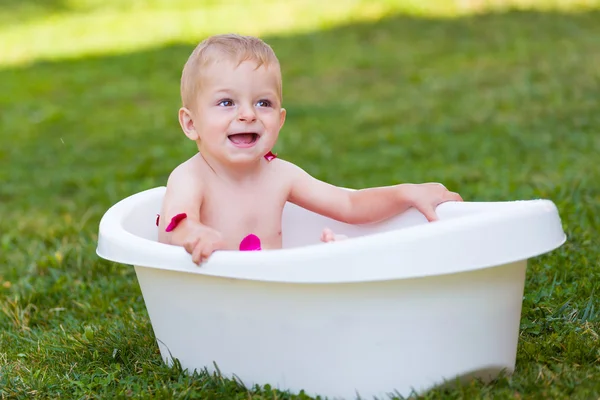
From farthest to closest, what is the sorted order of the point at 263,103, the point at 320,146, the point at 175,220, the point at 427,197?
1. the point at 320,146
2. the point at 427,197
3. the point at 263,103
4. the point at 175,220

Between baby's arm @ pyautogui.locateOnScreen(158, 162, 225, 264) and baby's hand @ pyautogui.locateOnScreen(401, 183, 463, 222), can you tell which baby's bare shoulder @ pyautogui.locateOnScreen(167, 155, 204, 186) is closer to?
baby's arm @ pyautogui.locateOnScreen(158, 162, 225, 264)

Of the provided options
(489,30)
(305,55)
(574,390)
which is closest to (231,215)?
(574,390)

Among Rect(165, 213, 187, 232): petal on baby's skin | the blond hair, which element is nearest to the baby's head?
the blond hair

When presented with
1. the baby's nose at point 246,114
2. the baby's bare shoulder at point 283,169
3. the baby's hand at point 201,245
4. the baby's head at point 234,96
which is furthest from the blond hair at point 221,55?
the baby's hand at point 201,245

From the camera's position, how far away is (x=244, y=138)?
243 cm

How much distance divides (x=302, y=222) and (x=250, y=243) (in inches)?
14.9

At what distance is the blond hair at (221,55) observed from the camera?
237cm

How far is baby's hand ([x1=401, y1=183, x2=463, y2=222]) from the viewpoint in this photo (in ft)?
8.29

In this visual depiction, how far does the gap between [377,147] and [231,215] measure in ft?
10.2

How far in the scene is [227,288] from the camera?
2092mm

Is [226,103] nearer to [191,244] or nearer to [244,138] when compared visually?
[244,138]

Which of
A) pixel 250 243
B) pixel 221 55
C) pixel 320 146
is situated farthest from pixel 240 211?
pixel 320 146

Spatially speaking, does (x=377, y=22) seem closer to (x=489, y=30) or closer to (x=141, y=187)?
(x=489, y=30)

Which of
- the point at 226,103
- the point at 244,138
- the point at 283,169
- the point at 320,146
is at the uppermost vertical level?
the point at 226,103
